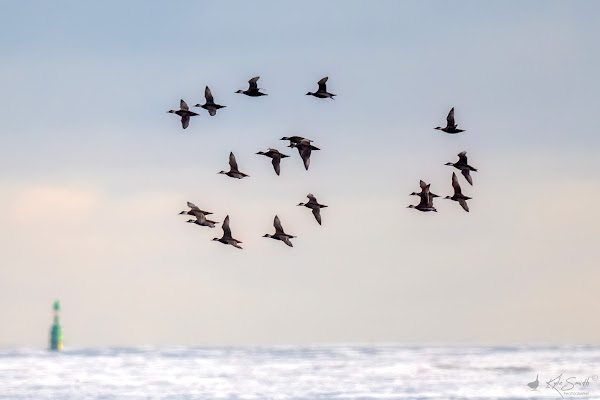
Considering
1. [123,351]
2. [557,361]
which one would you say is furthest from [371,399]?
[123,351]

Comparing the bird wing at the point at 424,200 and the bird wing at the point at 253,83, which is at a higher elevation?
the bird wing at the point at 253,83

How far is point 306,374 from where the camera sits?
99.7m

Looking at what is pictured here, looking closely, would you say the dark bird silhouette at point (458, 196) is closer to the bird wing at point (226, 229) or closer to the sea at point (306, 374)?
the bird wing at point (226, 229)

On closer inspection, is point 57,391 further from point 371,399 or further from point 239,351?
point 239,351

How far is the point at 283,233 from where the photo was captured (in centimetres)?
6456

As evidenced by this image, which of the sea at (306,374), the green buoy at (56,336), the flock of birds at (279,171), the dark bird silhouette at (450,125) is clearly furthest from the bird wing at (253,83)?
the green buoy at (56,336)

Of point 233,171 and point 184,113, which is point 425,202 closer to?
point 233,171

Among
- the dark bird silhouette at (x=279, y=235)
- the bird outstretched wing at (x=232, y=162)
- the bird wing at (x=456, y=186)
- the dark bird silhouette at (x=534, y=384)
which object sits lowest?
the dark bird silhouette at (x=534, y=384)

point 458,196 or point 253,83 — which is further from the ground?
point 253,83

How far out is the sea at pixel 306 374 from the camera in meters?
85.8

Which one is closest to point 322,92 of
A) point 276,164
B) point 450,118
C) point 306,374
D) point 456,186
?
point 276,164

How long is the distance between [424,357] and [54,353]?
2790 centimetres

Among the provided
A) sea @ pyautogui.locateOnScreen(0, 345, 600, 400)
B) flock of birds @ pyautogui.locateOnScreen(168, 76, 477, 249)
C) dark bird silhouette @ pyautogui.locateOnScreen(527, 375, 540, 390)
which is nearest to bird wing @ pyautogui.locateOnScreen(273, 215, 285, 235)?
flock of birds @ pyautogui.locateOnScreen(168, 76, 477, 249)

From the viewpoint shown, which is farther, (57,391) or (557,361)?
(557,361)
